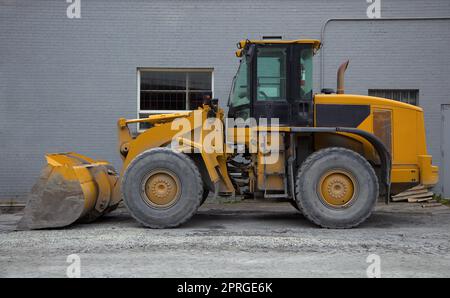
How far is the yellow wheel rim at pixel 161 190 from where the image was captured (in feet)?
29.1

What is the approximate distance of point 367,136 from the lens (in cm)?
897

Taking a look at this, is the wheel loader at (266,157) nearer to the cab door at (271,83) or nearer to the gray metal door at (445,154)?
the cab door at (271,83)

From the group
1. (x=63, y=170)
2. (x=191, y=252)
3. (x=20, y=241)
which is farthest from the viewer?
(x=63, y=170)

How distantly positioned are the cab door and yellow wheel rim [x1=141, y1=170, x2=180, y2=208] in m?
1.75

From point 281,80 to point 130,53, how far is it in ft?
18.2

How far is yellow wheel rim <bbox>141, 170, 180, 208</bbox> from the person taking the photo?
886cm

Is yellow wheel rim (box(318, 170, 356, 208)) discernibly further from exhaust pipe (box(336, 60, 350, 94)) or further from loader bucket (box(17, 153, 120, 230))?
loader bucket (box(17, 153, 120, 230))

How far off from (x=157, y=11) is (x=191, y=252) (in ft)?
26.7

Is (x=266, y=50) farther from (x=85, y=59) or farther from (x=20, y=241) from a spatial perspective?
(x=85, y=59)

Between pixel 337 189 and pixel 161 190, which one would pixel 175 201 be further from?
pixel 337 189

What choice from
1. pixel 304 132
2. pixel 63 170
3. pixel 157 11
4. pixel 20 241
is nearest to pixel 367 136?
pixel 304 132

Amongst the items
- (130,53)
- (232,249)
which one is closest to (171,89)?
(130,53)
